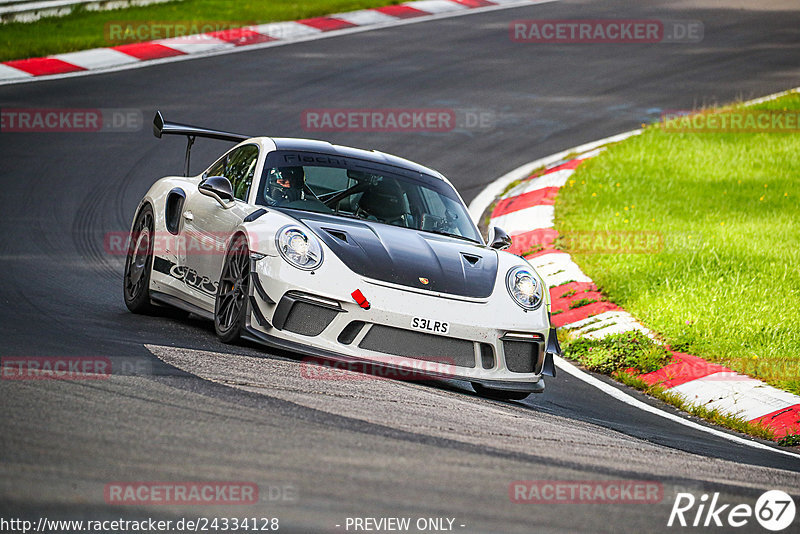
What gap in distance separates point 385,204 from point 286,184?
658 mm

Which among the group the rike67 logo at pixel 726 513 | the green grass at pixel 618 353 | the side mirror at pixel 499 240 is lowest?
the green grass at pixel 618 353

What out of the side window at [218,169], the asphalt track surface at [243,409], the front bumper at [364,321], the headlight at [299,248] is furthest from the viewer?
the side window at [218,169]

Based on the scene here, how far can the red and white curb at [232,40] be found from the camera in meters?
15.5

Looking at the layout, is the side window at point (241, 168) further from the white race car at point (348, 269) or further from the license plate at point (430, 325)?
the license plate at point (430, 325)

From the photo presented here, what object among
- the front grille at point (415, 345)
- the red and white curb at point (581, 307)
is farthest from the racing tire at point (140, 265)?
the red and white curb at point (581, 307)

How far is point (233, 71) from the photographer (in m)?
16.4

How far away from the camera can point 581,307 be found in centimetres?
909

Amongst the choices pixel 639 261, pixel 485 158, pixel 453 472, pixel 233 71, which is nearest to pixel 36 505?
pixel 453 472

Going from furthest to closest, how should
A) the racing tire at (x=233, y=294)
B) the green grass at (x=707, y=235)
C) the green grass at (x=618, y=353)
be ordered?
1. the green grass at (x=707, y=235)
2. the green grass at (x=618, y=353)
3. the racing tire at (x=233, y=294)

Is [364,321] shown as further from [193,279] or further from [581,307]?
[581,307]

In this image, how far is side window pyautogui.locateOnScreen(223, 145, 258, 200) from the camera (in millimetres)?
7184

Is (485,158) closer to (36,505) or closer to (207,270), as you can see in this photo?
(207,270)

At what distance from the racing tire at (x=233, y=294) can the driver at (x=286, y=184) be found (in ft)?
1.95

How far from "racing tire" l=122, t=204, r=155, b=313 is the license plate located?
2.47m
